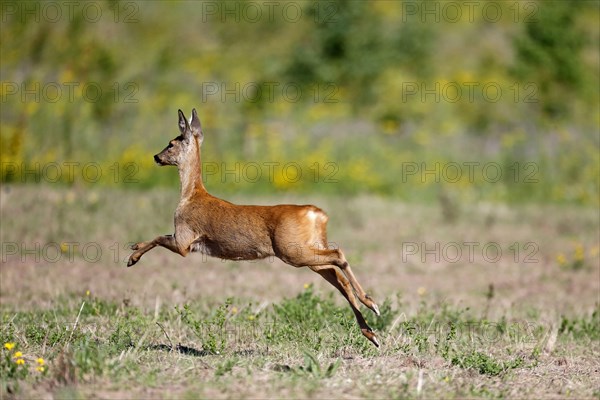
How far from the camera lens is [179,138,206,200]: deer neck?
26.4ft

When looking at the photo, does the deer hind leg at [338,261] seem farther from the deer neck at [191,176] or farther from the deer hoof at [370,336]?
the deer neck at [191,176]

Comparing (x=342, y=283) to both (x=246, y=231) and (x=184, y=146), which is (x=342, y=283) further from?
(x=184, y=146)

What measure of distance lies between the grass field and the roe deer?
1.55 ft

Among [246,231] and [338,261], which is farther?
[246,231]

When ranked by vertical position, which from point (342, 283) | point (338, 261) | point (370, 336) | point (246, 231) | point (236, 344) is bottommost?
point (236, 344)

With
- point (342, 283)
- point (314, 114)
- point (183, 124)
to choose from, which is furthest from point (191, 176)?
point (314, 114)

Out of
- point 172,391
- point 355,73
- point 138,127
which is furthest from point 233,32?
point 172,391

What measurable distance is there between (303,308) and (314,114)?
1299cm

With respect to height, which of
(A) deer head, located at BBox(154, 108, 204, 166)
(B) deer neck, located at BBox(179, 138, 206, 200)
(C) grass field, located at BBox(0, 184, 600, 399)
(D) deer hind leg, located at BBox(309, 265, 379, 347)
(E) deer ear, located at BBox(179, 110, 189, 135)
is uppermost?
(E) deer ear, located at BBox(179, 110, 189, 135)

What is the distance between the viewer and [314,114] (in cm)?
2127

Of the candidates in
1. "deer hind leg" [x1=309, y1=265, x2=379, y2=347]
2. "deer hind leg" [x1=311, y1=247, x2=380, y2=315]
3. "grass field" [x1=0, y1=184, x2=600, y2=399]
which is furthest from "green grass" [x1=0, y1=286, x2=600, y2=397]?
"deer hind leg" [x1=311, y1=247, x2=380, y2=315]

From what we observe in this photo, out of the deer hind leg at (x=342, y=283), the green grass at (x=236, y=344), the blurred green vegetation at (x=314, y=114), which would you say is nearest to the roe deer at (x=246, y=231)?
the deer hind leg at (x=342, y=283)

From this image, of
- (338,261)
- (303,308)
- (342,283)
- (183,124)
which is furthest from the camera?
(303,308)

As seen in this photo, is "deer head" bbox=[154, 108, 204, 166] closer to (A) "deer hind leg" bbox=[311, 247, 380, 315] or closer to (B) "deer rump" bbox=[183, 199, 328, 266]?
(B) "deer rump" bbox=[183, 199, 328, 266]
